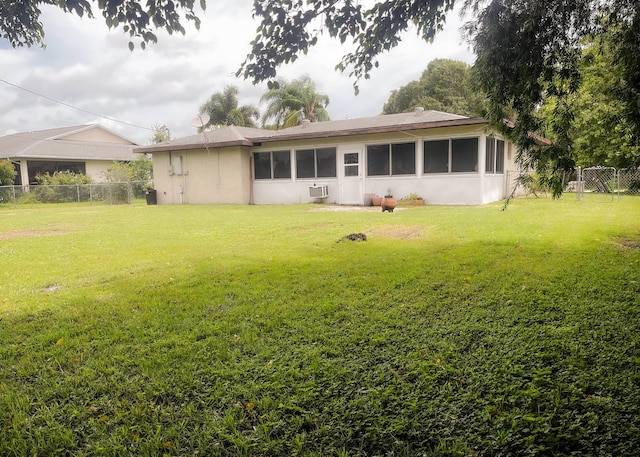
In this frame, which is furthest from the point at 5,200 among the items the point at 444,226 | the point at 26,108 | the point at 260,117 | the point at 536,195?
the point at 536,195

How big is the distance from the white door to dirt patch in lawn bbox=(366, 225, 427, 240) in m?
8.06

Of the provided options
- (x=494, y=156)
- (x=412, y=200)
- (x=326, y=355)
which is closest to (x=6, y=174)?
(x=412, y=200)

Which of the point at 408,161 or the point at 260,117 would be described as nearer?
the point at 408,161

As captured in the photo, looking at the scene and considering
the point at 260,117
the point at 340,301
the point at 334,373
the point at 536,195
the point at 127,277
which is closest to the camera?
the point at 334,373

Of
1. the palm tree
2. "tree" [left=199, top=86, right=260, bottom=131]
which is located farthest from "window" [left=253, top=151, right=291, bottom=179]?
"tree" [left=199, top=86, right=260, bottom=131]

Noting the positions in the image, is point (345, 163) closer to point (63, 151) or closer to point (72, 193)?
point (72, 193)

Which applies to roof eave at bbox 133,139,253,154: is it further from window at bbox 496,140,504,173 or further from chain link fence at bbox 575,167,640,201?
chain link fence at bbox 575,167,640,201

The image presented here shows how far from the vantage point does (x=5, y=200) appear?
22.2 m

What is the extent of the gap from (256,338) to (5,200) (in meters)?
24.7

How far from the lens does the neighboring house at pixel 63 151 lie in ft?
87.2

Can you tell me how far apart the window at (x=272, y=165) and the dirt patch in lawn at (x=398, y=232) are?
33.3 feet

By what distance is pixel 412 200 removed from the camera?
16094 millimetres

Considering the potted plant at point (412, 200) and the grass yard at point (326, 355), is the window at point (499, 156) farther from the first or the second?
the grass yard at point (326, 355)

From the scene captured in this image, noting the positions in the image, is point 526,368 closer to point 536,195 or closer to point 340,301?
point 340,301
